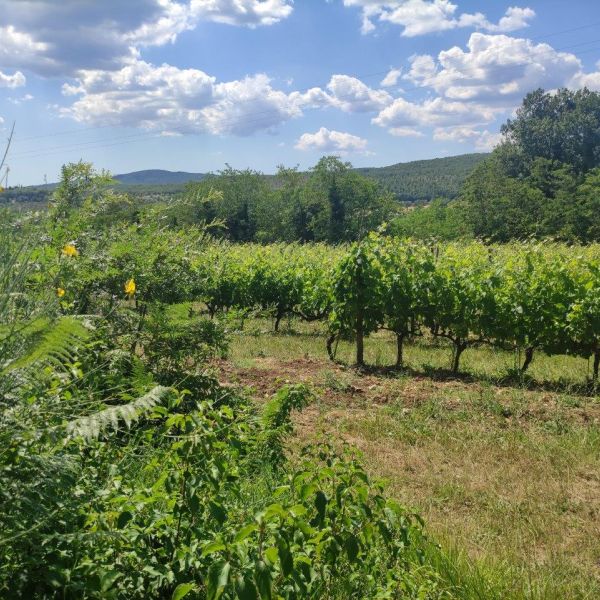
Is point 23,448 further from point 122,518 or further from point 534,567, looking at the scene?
point 534,567

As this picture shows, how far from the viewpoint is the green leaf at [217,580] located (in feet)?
5.34

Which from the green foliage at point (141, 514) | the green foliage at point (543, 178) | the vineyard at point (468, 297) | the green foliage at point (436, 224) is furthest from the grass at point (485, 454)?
the green foliage at point (436, 224)

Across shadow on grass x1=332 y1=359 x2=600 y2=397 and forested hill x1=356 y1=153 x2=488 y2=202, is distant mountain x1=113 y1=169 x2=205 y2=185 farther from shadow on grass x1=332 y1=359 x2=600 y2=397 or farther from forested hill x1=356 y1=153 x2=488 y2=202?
shadow on grass x1=332 y1=359 x2=600 y2=397

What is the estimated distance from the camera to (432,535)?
11.4 feet

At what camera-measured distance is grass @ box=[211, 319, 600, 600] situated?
3.36 m

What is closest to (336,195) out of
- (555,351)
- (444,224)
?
(444,224)

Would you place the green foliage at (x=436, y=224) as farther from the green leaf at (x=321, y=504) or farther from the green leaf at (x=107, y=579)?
the green leaf at (x=107, y=579)

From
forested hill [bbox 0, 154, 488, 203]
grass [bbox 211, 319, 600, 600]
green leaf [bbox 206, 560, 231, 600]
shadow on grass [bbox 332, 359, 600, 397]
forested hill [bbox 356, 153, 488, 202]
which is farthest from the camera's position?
forested hill [bbox 356, 153, 488, 202]

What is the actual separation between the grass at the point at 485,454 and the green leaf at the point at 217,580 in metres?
1.48

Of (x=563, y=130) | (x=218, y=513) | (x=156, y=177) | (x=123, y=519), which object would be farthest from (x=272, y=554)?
(x=156, y=177)

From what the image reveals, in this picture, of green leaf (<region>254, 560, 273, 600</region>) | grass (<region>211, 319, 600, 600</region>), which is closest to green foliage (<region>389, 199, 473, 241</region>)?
grass (<region>211, 319, 600, 600</region>)

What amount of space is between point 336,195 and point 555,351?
47.8 metres

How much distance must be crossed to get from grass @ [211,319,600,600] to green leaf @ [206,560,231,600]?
148 centimetres

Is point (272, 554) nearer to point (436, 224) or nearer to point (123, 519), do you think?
point (123, 519)
